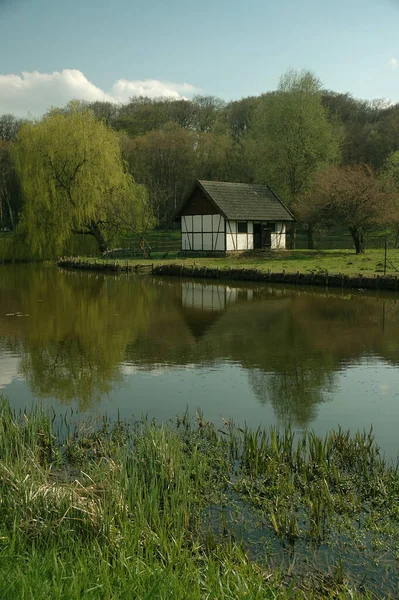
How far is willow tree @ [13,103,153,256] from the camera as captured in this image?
4056 cm

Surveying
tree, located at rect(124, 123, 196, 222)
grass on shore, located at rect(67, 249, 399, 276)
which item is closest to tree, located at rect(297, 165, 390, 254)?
grass on shore, located at rect(67, 249, 399, 276)

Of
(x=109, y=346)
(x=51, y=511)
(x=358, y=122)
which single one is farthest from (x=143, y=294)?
(x=358, y=122)

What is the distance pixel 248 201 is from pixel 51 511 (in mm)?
35085

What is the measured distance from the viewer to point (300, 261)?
33.3 meters

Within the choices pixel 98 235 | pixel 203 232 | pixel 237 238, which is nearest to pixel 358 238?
pixel 237 238

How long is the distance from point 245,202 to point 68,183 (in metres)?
12.1

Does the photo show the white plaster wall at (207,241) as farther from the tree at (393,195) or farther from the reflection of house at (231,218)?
the tree at (393,195)

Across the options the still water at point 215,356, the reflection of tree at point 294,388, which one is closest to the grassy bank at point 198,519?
the still water at point 215,356

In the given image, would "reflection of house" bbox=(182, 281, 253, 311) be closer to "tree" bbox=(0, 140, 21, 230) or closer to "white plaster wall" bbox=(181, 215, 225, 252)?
"white plaster wall" bbox=(181, 215, 225, 252)

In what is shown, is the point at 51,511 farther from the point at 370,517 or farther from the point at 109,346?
the point at 109,346

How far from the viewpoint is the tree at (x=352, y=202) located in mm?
32812

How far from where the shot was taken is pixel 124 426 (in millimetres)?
8625

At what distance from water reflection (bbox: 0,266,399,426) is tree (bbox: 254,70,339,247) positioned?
19.9m

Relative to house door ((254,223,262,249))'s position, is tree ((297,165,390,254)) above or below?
above
